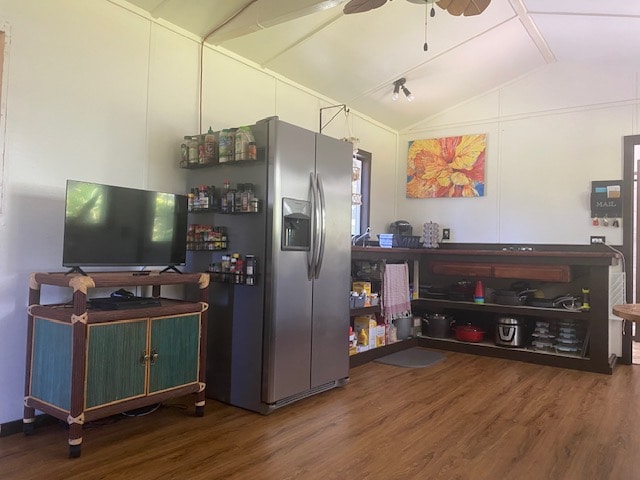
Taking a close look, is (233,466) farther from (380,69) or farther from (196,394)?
(380,69)

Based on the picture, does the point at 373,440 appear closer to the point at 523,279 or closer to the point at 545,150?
the point at 523,279

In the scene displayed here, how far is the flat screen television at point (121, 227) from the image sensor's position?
2.59 meters

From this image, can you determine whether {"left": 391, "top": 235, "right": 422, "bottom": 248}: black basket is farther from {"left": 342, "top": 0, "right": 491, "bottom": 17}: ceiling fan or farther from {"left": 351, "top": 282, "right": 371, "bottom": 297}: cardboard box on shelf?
{"left": 342, "top": 0, "right": 491, "bottom": 17}: ceiling fan

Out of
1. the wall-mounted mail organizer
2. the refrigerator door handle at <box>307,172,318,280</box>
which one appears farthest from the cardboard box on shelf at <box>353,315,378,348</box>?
the wall-mounted mail organizer

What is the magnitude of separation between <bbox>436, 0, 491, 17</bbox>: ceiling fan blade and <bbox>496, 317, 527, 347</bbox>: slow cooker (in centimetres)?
324

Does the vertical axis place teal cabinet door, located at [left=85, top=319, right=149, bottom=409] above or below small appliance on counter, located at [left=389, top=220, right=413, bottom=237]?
below

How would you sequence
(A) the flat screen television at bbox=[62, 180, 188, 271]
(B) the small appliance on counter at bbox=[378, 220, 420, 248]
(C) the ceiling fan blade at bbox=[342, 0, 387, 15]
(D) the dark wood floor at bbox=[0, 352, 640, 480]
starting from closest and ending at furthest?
(D) the dark wood floor at bbox=[0, 352, 640, 480], (A) the flat screen television at bbox=[62, 180, 188, 271], (C) the ceiling fan blade at bbox=[342, 0, 387, 15], (B) the small appliance on counter at bbox=[378, 220, 420, 248]

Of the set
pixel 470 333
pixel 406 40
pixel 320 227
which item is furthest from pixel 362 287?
pixel 406 40

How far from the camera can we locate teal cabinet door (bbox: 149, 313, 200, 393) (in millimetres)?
2713

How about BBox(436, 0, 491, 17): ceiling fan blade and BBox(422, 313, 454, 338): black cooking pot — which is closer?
BBox(436, 0, 491, 17): ceiling fan blade

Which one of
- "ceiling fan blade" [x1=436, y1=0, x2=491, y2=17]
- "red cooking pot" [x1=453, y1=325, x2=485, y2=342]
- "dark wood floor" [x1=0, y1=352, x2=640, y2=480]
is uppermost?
"ceiling fan blade" [x1=436, y1=0, x2=491, y2=17]

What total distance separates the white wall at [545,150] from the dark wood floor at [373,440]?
2.07m

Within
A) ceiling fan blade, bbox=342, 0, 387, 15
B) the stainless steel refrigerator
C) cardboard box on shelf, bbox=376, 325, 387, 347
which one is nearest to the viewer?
ceiling fan blade, bbox=342, 0, 387, 15

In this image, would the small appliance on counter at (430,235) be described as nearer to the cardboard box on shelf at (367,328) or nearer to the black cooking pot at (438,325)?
the black cooking pot at (438,325)
